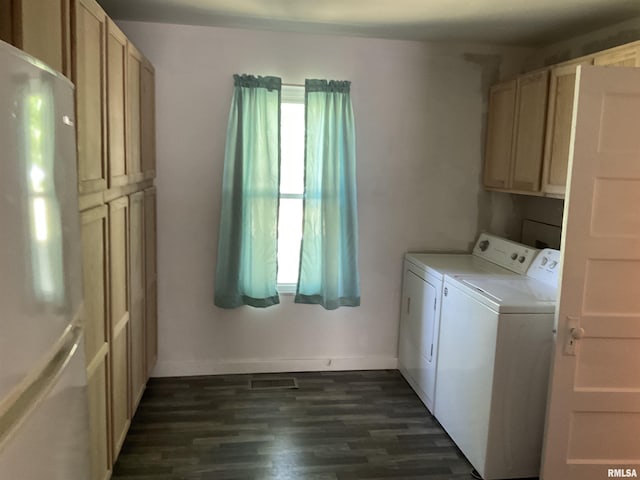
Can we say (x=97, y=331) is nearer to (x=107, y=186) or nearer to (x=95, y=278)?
(x=95, y=278)

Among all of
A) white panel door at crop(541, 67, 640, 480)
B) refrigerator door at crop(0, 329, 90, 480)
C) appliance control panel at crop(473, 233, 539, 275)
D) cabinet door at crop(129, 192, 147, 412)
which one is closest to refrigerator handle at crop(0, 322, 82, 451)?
refrigerator door at crop(0, 329, 90, 480)

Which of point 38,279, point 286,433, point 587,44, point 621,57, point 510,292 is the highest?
point 587,44

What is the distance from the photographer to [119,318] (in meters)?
2.52

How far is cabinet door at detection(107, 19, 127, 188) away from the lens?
2.27 m

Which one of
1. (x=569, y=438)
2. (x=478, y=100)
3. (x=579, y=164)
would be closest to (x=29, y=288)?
(x=579, y=164)

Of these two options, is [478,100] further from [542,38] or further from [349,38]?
[349,38]

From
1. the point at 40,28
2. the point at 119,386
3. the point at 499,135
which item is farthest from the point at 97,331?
the point at 499,135

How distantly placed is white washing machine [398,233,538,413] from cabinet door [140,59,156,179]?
181 cm

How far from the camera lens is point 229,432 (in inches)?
118

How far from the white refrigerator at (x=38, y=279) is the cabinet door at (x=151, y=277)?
79.4 inches

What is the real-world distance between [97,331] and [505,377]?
180cm

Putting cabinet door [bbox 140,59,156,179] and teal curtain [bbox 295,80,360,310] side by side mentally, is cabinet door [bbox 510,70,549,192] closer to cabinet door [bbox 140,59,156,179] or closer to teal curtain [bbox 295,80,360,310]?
teal curtain [bbox 295,80,360,310]

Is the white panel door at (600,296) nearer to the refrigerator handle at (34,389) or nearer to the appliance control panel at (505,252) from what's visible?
the appliance control panel at (505,252)

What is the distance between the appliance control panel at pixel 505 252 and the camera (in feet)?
10.7
